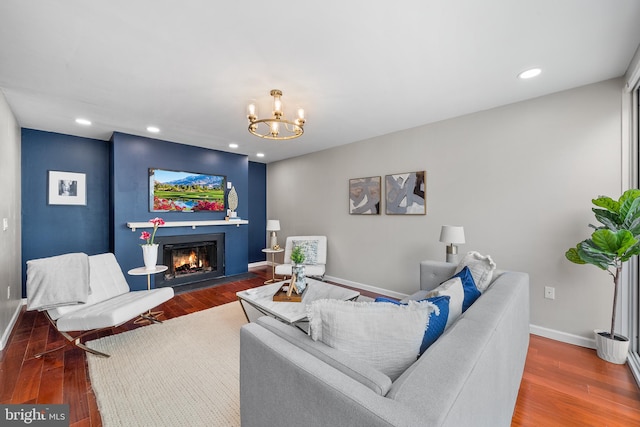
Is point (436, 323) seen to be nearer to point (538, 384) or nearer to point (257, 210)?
point (538, 384)

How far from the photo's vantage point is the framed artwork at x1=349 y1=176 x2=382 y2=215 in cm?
400

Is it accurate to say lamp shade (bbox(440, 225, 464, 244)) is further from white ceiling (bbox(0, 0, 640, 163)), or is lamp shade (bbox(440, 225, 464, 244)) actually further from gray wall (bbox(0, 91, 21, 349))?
→ gray wall (bbox(0, 91, 21, 349))

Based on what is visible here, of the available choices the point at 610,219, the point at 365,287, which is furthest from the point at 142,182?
the point at 610,219

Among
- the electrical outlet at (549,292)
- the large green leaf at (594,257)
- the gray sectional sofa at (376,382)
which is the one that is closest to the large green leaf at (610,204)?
the large green leaf at (594,257)

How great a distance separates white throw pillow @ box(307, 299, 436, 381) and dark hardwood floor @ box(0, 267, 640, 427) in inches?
51.1

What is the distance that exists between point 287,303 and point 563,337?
8.87 feet

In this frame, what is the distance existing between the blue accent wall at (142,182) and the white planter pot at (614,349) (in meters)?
4.97

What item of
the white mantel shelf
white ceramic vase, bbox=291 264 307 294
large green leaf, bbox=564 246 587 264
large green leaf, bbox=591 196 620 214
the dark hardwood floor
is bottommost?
the dark hardwood floor

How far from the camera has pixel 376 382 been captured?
0.81 meters

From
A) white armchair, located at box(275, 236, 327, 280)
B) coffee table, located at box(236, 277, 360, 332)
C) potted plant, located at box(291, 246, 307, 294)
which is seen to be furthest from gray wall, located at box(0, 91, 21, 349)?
white armchair, located at box(275, 236, 327, 280)

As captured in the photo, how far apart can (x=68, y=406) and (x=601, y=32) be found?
14.1ft

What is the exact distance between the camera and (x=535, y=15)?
158 centimetres

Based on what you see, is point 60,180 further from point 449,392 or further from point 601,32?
point 601,32

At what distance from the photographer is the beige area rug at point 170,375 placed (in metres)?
1.66
